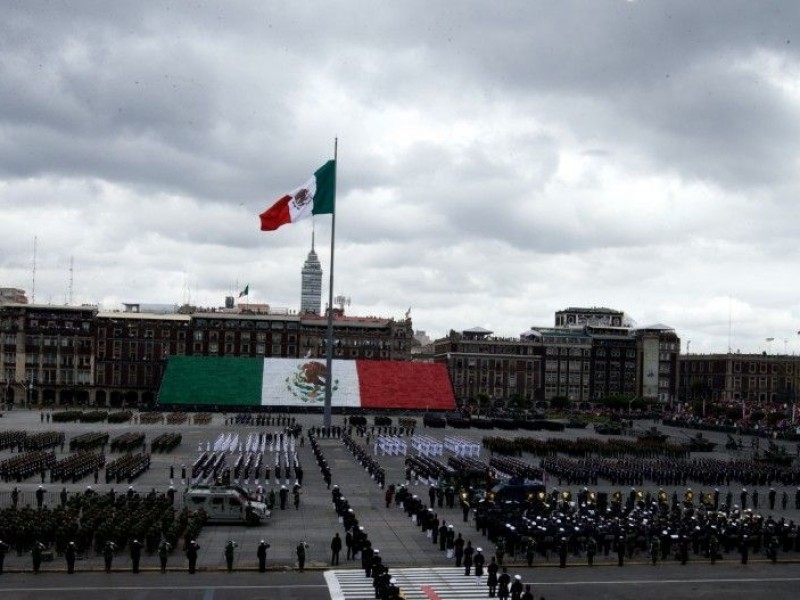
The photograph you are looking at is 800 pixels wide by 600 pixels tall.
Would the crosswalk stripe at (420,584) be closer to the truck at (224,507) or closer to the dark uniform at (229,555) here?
the dark uniform at (229,555)

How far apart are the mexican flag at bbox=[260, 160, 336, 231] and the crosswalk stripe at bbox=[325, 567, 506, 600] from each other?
3567cm

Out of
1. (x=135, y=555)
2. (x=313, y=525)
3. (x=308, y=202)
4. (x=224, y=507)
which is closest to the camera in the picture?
(x=135, y=555)

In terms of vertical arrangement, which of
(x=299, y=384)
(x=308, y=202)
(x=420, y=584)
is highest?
(x=308, y=202)

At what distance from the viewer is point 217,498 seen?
34688mm

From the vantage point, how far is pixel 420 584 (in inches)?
1011

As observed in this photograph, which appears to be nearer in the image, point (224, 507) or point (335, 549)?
point (335, 549)

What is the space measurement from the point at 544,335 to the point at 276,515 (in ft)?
380

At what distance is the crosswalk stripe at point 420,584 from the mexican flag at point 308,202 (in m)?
35.7

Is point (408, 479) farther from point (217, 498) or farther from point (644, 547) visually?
point (644, 547)

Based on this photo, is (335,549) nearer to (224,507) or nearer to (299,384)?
(224,507)

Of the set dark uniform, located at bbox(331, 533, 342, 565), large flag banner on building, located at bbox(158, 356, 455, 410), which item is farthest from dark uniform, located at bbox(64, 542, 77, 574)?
large flag banner on building, located at bbox(158, 356, 455, 410)

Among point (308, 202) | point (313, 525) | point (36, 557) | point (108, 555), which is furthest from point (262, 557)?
point (308, 202)

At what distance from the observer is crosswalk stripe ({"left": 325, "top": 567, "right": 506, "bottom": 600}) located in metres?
24.4

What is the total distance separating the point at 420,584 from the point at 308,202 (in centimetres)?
→ 4032
